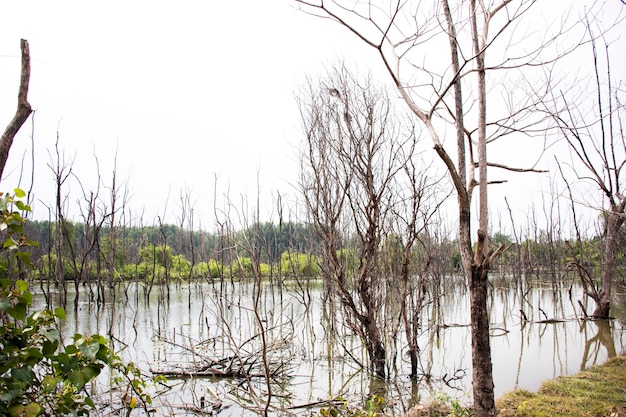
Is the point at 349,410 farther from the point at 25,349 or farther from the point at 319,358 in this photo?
the point at 319,358

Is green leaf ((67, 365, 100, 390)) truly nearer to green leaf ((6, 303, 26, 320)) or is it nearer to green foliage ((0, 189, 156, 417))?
green foliage ((0, 189, 156, 417))

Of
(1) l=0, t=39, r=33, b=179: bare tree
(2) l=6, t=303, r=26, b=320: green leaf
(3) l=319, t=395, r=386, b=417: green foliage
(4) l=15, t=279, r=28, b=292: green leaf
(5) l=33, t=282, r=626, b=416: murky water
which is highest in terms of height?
(1) l=0, t=39, r=33, b=179: bare tree

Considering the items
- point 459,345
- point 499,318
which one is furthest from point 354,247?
point 499,318

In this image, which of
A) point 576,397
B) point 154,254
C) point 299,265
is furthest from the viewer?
point 299,265

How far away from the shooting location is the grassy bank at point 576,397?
3940 mm

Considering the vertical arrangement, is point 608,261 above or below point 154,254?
below

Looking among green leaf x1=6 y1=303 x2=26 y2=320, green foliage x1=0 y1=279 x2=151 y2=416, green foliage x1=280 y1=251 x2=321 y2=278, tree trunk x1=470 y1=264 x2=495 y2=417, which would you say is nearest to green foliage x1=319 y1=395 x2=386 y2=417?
tree trunk x1=470 y1=264 x2=495 y2=417

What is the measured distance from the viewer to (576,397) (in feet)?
14.7

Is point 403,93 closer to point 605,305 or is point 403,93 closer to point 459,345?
point 459,345

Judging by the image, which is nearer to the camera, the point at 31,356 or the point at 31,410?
the point at 31,410

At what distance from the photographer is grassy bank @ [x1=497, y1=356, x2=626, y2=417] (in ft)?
12.9

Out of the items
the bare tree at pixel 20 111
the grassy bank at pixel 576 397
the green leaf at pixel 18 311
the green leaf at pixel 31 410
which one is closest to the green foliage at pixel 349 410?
the grassy bank at pixel 576 397

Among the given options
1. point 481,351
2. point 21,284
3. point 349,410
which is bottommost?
point 349,410

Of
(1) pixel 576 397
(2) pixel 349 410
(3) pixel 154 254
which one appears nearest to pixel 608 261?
(1) pixel 576 397
